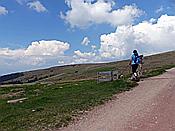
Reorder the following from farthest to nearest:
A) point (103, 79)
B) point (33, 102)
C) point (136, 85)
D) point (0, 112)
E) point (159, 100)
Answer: point (103, 79) < point (136, 85) < point (33, 102) < point (0, 112) < point (159, 100)

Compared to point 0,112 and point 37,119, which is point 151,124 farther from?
point 0,112

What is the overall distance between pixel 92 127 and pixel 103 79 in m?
25.0

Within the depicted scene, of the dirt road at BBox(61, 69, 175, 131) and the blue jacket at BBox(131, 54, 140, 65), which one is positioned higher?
the blue jacket at BBox(131, 54, 140, 65)

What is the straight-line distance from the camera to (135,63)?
35500mm

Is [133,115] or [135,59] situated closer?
[133,115]

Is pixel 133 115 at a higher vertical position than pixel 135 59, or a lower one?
lower

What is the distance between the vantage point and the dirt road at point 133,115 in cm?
1552

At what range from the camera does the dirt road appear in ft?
50.9

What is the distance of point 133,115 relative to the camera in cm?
1798

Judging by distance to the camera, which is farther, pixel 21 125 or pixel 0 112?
pixel 0 112

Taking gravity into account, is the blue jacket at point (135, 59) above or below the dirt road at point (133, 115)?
above

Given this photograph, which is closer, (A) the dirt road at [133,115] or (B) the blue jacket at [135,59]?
(A) the dirt road at [133,115]

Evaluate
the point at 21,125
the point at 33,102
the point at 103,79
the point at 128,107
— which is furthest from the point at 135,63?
the point at 21,125

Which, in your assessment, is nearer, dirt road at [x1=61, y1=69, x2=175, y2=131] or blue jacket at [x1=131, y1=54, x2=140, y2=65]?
dirt road at [x1=61, y1=69, x2=175, y2=131]
